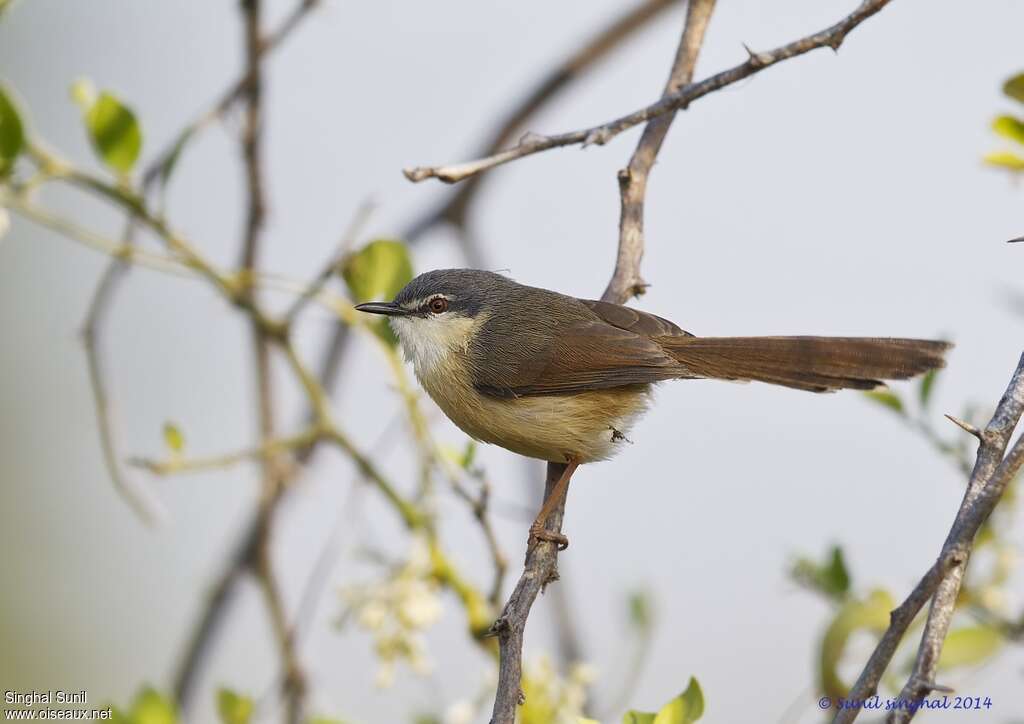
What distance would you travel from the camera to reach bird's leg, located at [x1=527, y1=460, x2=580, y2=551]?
9.87 feet

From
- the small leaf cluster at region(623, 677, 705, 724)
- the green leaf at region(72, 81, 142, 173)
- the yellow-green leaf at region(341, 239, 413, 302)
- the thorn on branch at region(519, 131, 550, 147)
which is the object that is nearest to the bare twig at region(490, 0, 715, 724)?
the small leaf cluster at region(623, 677, 705, 724)

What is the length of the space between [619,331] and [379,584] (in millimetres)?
1144

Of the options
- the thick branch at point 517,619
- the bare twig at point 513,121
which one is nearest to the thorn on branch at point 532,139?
the thick branch at point 517,619

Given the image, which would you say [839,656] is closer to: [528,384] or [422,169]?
[528,384]

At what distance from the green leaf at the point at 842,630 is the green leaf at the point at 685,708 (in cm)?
70

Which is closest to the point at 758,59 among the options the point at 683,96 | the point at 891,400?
the point at 683,96

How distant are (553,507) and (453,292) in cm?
101

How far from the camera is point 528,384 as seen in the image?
3572 millimetres

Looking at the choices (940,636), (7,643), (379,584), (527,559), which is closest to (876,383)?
(527,559)

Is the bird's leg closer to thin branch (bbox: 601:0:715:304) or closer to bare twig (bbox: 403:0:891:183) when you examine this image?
thin branch (bbox: 601:0:715:304)

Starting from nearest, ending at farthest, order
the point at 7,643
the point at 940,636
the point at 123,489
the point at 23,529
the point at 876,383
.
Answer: the point at 940,636 < the point at 876,383 < the point at 123,489 < the point at 7,643 < the point at 23,529

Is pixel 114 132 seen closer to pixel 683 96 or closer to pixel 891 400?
pixel 683 96

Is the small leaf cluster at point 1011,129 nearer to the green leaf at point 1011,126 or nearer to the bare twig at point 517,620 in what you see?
the green leaf at point 1011,126

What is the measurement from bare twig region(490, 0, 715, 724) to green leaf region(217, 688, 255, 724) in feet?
2.81
